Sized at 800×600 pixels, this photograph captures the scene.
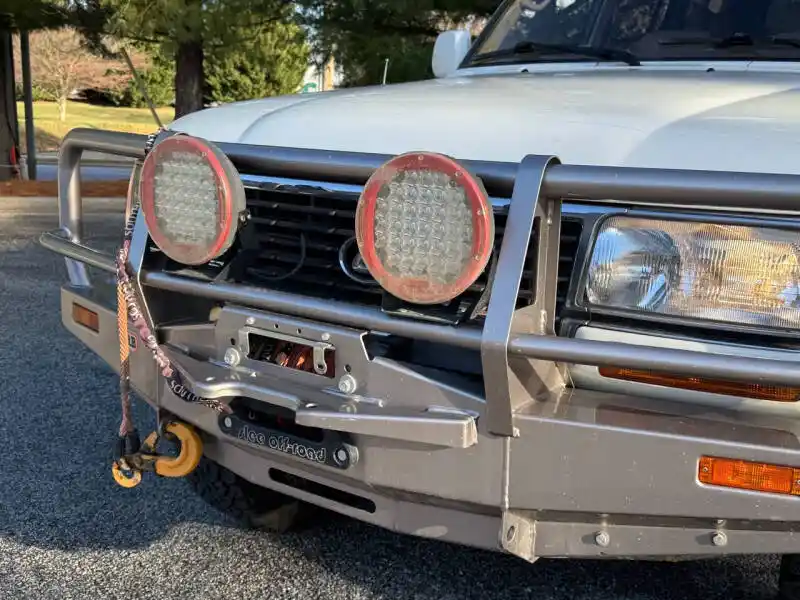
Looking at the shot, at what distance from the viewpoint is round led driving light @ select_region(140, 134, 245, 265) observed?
7.46 ft

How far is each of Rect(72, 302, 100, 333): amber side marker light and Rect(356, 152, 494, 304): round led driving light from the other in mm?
1140

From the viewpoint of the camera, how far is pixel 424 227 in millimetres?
2004

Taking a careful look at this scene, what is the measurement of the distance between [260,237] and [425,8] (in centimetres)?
792

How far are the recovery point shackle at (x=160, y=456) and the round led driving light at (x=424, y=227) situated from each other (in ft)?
2.78

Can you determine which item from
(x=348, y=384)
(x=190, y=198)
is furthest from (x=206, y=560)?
(x=190, y=198)

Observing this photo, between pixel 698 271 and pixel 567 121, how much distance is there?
471mm

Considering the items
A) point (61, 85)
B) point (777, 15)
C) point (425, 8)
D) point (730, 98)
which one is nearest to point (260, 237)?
point (730, 98)

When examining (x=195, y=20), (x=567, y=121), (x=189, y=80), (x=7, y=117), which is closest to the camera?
(x=567, y=121)

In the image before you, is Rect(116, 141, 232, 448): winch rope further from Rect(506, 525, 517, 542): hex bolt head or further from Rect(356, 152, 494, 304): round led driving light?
Rect(506, 525, 517, 542): hex bolt head

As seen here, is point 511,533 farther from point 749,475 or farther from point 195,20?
point 195,20

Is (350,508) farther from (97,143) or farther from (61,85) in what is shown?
(61,85)

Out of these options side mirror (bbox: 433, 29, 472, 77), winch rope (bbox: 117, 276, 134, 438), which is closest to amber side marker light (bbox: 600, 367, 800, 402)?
winch rope (bbox: 117, 276, 134, 438)

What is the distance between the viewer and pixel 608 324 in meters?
2.02

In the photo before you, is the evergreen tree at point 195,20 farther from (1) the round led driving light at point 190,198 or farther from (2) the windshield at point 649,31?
(1) the round led driving light at point 190,198
